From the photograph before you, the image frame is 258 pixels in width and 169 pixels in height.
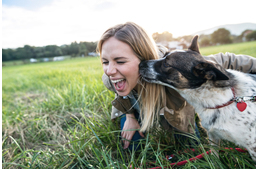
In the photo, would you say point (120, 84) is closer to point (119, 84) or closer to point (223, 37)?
point (119, 84)

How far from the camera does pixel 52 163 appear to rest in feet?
5.81

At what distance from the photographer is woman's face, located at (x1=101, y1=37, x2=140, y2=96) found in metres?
1.80

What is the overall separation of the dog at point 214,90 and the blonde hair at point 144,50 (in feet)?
Result: 0.57

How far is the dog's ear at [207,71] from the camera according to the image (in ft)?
4.92

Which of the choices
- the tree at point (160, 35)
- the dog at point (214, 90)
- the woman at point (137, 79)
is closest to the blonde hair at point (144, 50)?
the woman at point (137, 79)

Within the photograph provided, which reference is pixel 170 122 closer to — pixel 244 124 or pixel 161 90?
pixel 161 90

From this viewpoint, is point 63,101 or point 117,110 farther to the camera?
point 63,101

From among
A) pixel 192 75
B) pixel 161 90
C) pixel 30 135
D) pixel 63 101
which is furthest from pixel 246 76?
pixel 30 135

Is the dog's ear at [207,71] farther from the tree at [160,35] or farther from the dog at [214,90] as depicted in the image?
the tree at [160,35]

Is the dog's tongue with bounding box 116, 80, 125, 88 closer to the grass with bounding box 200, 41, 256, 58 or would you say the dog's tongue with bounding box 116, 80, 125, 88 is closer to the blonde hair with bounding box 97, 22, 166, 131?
the blonde hair with bounding box 97, 22, 166, 131

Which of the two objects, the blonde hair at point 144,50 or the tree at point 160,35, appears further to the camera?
the tree at point 160,35

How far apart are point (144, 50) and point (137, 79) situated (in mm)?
365

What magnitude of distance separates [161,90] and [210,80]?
610 millimetres

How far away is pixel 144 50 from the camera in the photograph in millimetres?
1938
